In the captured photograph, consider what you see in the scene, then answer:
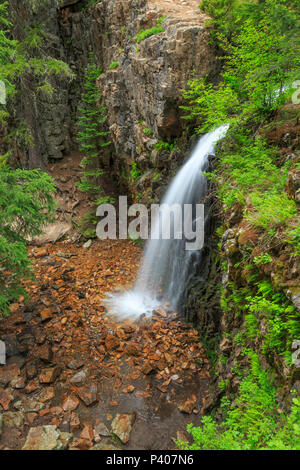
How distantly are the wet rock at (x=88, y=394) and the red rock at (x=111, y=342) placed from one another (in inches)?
36.4

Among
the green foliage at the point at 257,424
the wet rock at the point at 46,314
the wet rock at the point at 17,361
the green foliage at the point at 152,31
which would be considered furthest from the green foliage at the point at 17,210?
the green foliage at the point at 152,31

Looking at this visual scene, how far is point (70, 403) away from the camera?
455 centimetres

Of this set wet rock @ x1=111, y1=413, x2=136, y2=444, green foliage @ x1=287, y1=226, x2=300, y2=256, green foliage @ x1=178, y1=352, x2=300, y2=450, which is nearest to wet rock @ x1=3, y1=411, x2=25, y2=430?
wet rock @ x1=111, y1=413, x2=136, y2=444

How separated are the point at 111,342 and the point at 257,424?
12.8 ft

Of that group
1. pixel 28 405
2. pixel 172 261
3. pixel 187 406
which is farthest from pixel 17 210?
pixel 187 406

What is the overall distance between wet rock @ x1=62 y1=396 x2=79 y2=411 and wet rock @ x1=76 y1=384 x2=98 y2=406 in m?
0.11

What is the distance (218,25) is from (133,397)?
1023cm

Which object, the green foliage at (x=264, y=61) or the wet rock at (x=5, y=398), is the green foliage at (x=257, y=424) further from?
the green foliage at (x=264, y=61)

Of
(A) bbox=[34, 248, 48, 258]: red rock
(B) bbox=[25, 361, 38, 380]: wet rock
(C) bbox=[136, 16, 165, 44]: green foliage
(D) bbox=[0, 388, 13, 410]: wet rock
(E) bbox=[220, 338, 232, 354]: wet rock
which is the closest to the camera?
(E) bbox=[220, 338, 232, 354]: wet rock

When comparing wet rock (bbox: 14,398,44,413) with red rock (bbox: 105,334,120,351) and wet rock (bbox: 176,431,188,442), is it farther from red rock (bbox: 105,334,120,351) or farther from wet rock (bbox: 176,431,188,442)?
wet rock (bbox: 176,431,188,442)

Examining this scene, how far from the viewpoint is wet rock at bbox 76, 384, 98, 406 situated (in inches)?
181

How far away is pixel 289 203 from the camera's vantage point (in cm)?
337

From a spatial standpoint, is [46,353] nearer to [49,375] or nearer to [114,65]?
[49,375]

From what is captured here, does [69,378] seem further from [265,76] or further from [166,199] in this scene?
[265,76]
